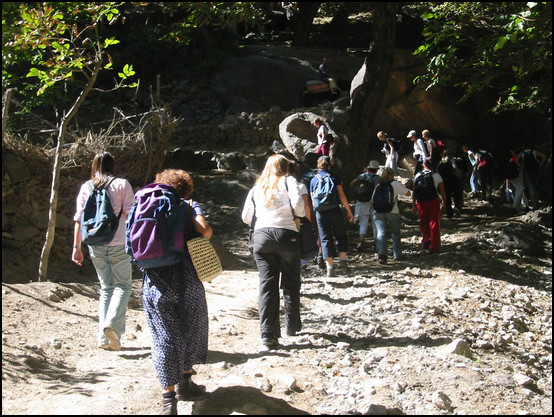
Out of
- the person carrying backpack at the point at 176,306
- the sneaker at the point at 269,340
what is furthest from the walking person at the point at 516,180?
the person carrying backpack at the point at 176,306

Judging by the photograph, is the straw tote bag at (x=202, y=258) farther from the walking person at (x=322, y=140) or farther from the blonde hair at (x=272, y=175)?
the walking person at (x=322, y=140)

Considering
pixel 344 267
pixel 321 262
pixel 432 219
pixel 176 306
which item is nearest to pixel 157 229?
pixel 176 306

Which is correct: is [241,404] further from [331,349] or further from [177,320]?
[331,349]

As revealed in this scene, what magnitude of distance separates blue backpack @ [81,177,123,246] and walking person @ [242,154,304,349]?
3.94 ft

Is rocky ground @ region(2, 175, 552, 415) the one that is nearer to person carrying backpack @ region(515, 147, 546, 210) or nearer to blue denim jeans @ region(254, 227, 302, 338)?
blue denim jeans @ region(254, 227, 302, 338)

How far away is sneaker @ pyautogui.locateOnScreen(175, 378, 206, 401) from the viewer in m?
4.05

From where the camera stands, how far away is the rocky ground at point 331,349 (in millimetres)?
4234

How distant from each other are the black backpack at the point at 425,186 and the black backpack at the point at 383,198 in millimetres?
855

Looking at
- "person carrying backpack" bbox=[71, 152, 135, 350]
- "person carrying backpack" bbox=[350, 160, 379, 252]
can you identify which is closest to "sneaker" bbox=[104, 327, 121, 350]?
"person carrying backpack" bbox=[71, 152, 135, 350]

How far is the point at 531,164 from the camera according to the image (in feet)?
43.6

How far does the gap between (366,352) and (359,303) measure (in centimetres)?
176

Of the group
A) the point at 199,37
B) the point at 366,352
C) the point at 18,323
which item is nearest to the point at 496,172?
the point at 199,37

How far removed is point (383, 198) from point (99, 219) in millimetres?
4992

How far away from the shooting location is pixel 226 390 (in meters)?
4.20
